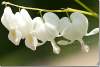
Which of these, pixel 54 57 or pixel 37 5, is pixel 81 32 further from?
pixel 54 57

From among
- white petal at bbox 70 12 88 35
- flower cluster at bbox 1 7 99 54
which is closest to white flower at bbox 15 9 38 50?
flower cluster at bbox 1 7 99 54

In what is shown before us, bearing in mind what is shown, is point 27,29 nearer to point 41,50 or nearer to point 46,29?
point 46,29

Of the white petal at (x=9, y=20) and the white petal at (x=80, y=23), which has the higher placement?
the white petal at (x=9, y=20)

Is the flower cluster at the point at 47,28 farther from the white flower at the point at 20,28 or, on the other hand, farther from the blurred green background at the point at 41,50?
the blurred green background at the point at 41,50

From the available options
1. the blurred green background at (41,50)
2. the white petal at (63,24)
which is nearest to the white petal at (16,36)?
the white petal at (63,24)

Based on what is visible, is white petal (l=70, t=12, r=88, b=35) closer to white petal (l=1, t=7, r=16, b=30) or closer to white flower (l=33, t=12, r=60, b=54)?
white flower (l=33, t=12, r=60, b=54)

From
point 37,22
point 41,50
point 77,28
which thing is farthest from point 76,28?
point 41,50

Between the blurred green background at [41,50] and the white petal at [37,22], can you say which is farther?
the blurred green background at [41,50]

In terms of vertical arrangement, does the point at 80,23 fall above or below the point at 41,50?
below
